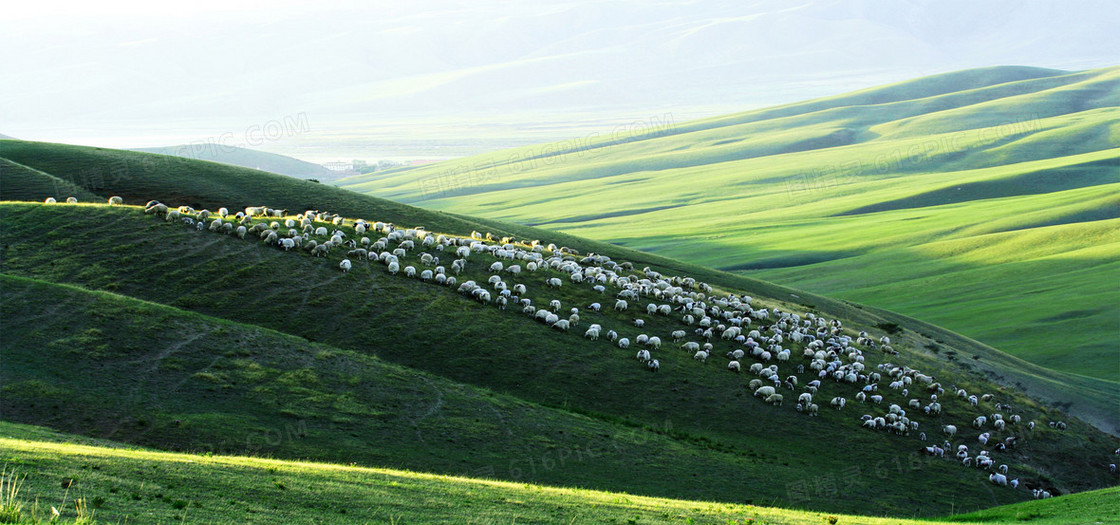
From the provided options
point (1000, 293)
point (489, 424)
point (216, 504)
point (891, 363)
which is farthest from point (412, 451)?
point (1000, 293)

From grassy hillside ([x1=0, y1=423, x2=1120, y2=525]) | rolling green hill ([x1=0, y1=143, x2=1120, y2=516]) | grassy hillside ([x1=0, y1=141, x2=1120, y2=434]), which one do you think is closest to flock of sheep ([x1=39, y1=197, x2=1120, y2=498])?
rolling green hill ([x1=0, y1=143, x2=1120, y2=516])

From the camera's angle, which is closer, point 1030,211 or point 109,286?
point 109,286

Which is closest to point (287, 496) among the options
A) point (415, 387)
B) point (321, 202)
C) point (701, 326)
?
point (415, 387)

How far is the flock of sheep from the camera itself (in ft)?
158

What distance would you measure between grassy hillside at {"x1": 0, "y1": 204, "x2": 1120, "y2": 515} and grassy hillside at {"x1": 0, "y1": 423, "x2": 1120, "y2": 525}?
5.64 meters

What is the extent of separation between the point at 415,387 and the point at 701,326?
2183 centimetres

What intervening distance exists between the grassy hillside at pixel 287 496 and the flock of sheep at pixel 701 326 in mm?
18760

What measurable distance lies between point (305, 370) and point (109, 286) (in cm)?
1510

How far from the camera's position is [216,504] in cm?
2016

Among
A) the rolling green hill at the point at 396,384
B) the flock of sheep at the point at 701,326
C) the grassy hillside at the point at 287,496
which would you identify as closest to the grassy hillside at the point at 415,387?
the rolling green hill at the point at 396,384

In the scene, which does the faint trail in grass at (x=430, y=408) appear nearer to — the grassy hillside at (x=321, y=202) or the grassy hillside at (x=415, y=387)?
the grassy hillside at (x=415, y=387)

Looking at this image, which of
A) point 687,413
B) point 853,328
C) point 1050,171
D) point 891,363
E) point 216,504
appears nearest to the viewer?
point 216,504

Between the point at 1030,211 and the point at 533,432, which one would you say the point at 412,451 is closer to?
the point at 533,432

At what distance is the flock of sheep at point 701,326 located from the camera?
48156 mm
